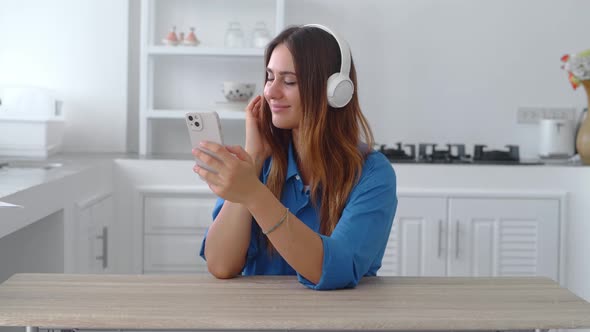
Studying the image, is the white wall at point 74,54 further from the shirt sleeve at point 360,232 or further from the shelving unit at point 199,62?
the shirt sleeve at point 360,232

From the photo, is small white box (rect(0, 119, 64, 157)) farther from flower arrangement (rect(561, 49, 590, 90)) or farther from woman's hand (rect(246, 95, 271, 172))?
flower arrangement (rect(561, 49, 590, 90))

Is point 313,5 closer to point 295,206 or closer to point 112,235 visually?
point 112,235

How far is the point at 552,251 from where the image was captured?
133 inches

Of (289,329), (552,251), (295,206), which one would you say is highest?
(295,206)

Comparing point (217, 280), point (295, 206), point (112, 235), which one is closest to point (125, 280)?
point (217, 280)

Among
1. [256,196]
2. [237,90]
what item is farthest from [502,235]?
[256,196]

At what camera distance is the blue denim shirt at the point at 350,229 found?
60.1 inches

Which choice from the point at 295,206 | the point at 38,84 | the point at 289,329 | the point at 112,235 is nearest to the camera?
the point at 289,329

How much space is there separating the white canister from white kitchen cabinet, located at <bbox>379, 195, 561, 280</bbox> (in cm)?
36

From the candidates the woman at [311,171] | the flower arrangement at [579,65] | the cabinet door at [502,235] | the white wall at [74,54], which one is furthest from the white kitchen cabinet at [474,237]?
the woman at [311,171]

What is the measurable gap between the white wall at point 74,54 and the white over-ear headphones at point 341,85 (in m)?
2.20

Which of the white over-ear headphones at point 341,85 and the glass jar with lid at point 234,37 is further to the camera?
the glass jar with lid at point 234,37

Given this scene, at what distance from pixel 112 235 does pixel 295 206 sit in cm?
A: 173

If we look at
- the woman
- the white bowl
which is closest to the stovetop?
the white bowl
